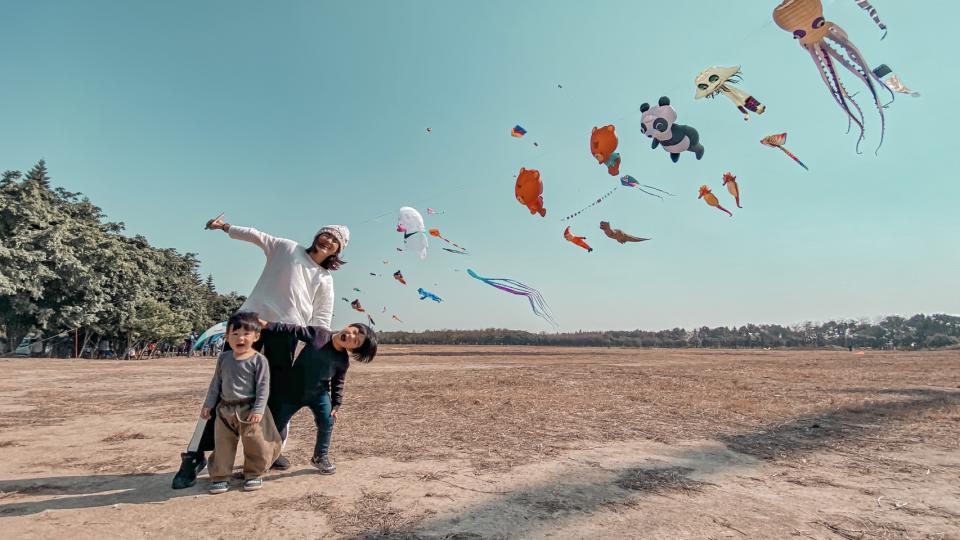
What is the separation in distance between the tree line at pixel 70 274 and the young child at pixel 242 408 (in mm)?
25676

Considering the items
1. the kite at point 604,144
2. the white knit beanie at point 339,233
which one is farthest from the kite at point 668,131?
the white knit beanie at point 339,233

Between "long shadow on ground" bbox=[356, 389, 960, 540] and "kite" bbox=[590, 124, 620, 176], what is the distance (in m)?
5.55

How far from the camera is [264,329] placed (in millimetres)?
3576

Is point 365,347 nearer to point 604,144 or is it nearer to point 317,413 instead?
point 317,413

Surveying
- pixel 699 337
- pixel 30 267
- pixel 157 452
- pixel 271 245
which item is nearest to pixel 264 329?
pixel 271 245

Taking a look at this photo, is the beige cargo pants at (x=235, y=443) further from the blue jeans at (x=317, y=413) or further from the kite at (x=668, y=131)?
the kite at (x=668, y=131)

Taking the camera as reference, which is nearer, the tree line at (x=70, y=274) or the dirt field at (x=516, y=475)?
the dirt field at (x=516, y=475)

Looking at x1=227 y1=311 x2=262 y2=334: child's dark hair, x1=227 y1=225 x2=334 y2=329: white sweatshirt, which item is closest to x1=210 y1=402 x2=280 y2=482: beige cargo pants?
x1=227 y1=311 x2=262 y2=334: child's dark hair

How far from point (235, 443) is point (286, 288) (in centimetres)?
119

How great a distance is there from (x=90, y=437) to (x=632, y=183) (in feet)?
31.4

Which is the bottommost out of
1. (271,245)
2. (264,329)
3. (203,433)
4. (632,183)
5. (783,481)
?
(783,481)

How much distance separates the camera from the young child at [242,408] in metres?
3.31

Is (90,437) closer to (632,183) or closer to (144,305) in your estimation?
(632,183)

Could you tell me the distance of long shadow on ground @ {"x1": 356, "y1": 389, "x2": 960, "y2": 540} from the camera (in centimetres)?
268
